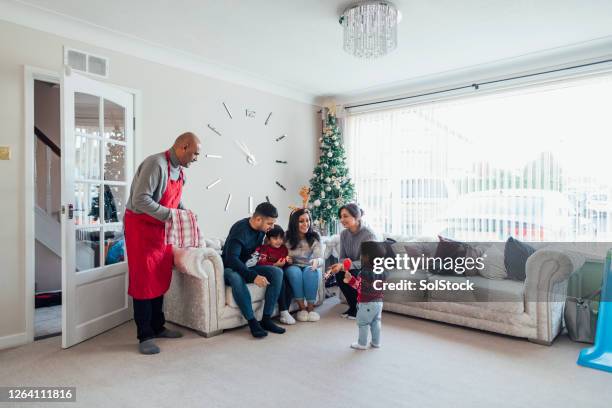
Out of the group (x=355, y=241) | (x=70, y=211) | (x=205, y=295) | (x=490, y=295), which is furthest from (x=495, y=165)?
(x=70, y=211)

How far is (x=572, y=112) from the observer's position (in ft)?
13.5

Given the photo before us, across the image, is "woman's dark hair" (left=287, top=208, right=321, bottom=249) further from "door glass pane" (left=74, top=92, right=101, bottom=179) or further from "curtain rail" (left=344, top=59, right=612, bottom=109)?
"curtain rail" (left=344, top=59, right=612, bottom=109)

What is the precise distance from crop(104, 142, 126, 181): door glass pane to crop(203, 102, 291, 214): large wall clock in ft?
3.22

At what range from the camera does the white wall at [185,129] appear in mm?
3139

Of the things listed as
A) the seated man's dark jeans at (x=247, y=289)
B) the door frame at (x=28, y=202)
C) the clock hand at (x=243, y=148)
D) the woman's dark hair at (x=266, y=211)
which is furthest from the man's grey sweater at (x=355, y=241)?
the door frame at (x=28, y=202)

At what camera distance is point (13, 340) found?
3.16 m

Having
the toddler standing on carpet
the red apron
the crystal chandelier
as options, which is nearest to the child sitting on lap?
the toddler standing on carpet

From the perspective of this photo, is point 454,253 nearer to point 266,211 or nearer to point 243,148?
point 266,211

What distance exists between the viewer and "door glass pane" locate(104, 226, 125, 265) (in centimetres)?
345

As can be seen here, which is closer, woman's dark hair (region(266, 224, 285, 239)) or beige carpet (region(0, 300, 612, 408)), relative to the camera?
beige carpet (region(0, 300, 612, 408))

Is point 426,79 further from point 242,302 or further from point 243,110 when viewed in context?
point 242,302

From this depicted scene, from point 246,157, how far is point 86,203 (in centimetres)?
204

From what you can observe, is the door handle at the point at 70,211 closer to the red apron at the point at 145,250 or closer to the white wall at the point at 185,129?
the red apron at the point at 145,250

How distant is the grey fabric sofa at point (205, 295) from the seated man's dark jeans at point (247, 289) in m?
0.07
